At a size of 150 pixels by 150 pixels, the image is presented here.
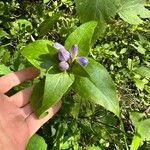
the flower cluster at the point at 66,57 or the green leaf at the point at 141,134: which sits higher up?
the flower cluster at the point at 66,57

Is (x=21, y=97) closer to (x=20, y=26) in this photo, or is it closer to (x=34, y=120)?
(x=34, y=120)

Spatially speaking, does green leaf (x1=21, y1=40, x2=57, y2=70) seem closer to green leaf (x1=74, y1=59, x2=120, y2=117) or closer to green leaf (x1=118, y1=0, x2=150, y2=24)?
green leaf (x1=74, y1=59, x2=120, y2=117)

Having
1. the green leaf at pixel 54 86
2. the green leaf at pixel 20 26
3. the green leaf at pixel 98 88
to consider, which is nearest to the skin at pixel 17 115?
the green leaf at pixel 54 86

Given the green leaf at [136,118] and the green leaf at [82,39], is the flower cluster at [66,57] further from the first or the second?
the green leaf at [136,118]

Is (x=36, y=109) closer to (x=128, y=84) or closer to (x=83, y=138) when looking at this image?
(x=83, y=138)

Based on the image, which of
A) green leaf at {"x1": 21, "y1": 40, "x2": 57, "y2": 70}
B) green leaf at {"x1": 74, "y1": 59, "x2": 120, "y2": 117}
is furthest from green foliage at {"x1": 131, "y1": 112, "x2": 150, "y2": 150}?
green leaf at {"x1": 21, "y1": 40, "x2": 57, "y2": 70}
